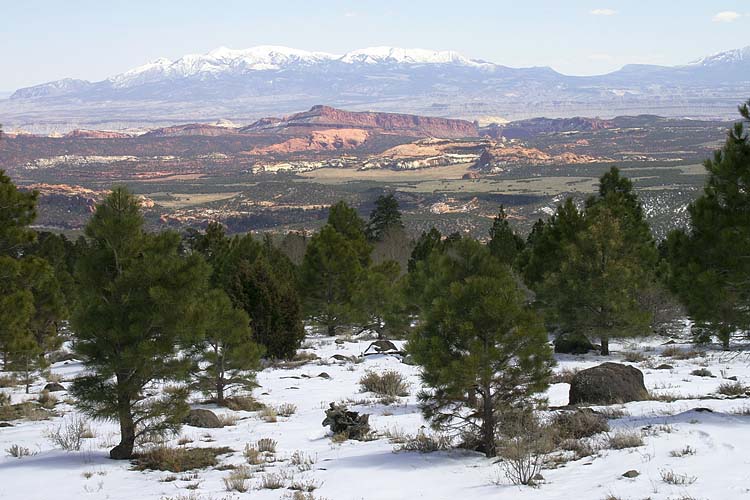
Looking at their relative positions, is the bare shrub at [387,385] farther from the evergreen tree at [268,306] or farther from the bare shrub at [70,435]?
the evergreen tree at [268,306]

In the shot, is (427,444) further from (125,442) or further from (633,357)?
(633,357)

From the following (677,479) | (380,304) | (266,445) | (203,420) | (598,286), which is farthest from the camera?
(380,304)

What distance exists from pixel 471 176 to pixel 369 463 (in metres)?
172

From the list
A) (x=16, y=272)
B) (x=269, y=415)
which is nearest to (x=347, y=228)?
(x=16, y=272)

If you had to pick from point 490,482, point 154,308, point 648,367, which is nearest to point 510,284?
point 490,482

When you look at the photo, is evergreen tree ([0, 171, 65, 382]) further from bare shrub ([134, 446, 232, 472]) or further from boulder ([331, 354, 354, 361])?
boulder ([331, 354, 354, 361])

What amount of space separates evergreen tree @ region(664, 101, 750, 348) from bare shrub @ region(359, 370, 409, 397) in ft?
22.5

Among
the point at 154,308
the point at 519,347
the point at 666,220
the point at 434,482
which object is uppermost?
the point at 154,308

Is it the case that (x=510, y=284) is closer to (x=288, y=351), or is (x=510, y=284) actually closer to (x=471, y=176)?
(x=288, y=351)

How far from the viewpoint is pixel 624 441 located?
35.9 feet

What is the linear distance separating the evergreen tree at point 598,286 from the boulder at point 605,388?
8.94 m

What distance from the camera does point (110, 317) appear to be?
12188mm

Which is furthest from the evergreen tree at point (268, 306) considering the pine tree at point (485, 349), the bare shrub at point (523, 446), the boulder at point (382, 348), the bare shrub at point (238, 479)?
the bare shrub at point (523, 446)

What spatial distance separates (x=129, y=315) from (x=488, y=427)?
5.76m
